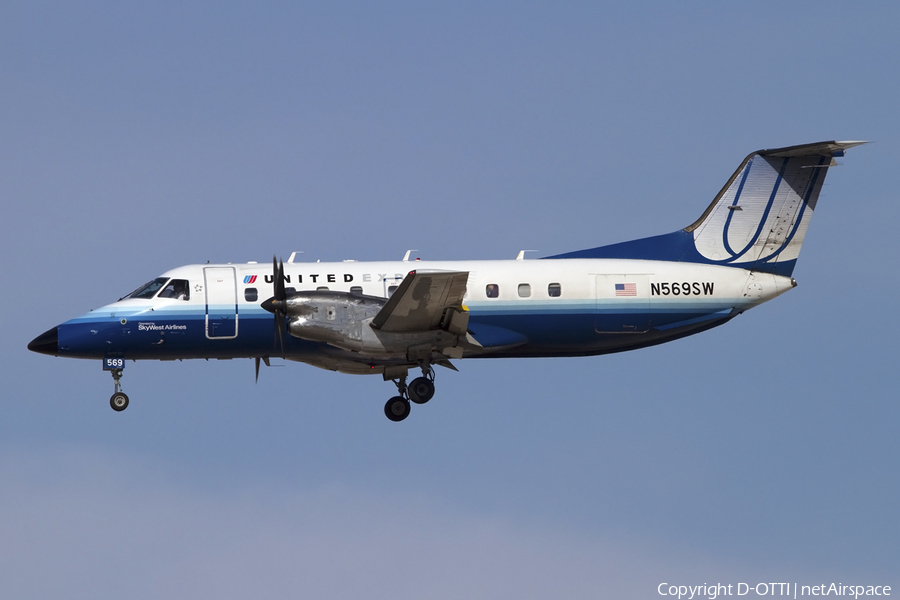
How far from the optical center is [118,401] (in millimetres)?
24531

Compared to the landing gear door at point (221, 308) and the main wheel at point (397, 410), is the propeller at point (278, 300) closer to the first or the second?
the landing gear door at point (221, 308)

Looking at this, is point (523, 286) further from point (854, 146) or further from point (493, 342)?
point (854, 146)

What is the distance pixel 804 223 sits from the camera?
2570cm

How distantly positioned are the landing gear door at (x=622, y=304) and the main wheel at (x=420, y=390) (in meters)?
4.28

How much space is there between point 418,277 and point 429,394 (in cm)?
384

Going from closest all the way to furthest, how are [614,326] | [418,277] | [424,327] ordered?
1. [418,277]
2. [424,327]
3. [614,326]

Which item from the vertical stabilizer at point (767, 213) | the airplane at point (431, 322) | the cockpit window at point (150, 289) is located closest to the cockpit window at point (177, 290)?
the airplane at point (431, 322)

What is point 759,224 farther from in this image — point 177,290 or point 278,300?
point 177,290

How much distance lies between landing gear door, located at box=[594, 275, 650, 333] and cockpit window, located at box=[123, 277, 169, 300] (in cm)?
1065

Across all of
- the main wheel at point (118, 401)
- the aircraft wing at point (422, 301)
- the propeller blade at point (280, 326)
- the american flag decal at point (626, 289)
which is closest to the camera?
the aircraft wing at point (422, 301)

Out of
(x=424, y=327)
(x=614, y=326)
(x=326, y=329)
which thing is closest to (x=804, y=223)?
(x=614, y=326)

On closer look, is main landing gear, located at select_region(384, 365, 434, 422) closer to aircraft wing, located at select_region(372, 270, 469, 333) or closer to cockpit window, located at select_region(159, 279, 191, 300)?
aircraft wing, located at select_region(372, 270, 469, 333)

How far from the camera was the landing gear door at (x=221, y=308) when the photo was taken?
23.7 m

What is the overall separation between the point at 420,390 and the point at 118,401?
7.54 meters
